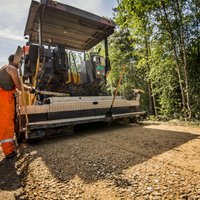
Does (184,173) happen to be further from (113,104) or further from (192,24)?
(192,24)

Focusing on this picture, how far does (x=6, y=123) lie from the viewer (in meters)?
2.96

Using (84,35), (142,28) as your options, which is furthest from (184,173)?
(142,28)

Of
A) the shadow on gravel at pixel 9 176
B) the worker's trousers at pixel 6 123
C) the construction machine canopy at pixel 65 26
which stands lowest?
the shadow on gravel at pixel 9 176

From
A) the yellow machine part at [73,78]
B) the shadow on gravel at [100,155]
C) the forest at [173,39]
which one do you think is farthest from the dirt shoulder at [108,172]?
the forest at [173,39]

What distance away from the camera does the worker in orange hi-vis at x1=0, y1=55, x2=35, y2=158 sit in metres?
2.91

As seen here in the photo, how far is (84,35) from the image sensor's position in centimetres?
543

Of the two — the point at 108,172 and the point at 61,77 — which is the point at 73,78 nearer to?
the point at 61,77

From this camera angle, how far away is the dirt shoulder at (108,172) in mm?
1546

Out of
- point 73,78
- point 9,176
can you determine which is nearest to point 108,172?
point 9,176

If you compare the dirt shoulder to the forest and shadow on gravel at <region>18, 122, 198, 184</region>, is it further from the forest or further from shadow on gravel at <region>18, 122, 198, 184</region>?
the forest

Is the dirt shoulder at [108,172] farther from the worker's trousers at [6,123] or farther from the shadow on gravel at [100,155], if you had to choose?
the worker's trousers at [6,123]

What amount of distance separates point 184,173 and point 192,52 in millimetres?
7555

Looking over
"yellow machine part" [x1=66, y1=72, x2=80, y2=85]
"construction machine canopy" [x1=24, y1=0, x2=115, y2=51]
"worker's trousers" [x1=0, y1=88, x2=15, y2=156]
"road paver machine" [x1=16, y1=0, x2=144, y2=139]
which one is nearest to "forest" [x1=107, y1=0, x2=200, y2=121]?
"construction machine canopy" [x1=24, y1=0, x2=115, y2=51]

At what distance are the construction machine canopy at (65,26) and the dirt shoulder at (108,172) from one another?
2794 millimetres
